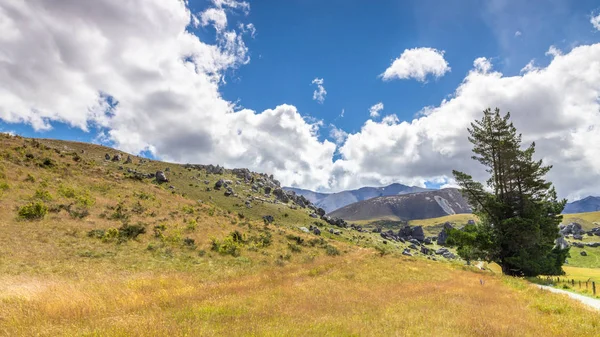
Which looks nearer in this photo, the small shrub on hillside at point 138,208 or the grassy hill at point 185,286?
the grassy hill at point 185,286

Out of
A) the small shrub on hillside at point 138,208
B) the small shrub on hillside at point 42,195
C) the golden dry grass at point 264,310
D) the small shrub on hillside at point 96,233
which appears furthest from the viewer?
the small shrub on hillside at point 138,208

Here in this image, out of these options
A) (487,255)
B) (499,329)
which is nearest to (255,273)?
(499,329)

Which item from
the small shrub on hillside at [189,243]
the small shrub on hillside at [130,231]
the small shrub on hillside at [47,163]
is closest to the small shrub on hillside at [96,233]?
the small shrub on hillside at [130,231]

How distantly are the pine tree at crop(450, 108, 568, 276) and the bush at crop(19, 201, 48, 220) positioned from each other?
155ft

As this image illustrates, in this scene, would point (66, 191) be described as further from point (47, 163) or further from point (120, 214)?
point (47, 163)

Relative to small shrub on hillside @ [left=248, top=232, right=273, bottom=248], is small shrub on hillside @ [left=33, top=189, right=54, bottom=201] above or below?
above

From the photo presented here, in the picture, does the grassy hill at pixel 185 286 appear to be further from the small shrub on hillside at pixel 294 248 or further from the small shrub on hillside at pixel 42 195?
the small shrub on hillside at pixel 294 248

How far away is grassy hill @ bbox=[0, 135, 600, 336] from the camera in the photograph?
10.5 metres

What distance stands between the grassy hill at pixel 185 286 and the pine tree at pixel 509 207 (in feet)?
29.5

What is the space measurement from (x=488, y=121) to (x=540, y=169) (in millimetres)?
8181

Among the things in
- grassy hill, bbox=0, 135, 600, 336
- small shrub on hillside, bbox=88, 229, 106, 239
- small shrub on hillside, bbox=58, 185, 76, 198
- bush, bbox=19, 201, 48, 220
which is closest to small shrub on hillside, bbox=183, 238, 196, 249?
grassy hill, bbox=0, 135, 600, 336

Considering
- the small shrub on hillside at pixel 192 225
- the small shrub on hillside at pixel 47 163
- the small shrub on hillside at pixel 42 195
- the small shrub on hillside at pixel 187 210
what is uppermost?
the small shrub on hillside at pixel 47 163

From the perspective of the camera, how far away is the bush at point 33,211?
2903 centimetres

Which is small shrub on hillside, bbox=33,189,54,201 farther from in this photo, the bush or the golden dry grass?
the golden dry grass
